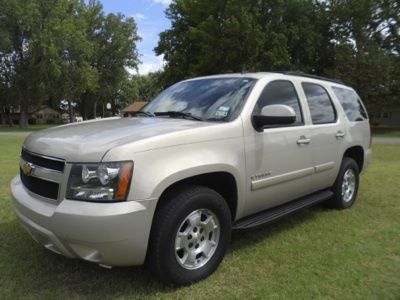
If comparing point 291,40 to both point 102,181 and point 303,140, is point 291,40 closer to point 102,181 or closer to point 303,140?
point 303,140

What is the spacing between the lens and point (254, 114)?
4.06 meters


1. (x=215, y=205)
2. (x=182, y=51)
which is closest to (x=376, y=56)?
(x=182, y=51)

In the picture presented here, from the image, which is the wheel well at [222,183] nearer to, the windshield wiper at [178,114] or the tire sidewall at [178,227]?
the tire sidewall at [178,227]

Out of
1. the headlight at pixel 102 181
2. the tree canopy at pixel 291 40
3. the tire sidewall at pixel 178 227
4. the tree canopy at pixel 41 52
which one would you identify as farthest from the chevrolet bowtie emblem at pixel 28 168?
the tree canopy at pixel 41 52

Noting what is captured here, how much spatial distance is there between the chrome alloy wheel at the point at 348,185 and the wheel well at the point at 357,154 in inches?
11.3

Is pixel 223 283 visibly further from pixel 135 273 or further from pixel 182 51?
pixel 182 51

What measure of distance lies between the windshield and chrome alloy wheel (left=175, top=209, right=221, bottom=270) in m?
0.98

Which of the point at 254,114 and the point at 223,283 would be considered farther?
the point at 254,114

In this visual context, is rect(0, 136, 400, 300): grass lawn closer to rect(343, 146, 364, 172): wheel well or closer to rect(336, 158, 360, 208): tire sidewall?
rect(336, 158, 360, 208): tire sidewall

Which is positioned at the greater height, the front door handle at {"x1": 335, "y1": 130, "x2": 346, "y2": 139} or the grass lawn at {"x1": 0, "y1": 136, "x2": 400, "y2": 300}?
the front door handle at {"x1": 335, "y1": 130, "x2": 346, "y2": 139}

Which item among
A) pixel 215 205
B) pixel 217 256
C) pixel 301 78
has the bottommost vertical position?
pixel 217 256

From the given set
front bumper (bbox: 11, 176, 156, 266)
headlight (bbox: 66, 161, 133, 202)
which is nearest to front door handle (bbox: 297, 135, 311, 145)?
front bumper (bbox: 11, 176, 156, 266)

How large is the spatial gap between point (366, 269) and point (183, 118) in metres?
2.27

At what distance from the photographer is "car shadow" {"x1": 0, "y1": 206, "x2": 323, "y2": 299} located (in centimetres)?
338
